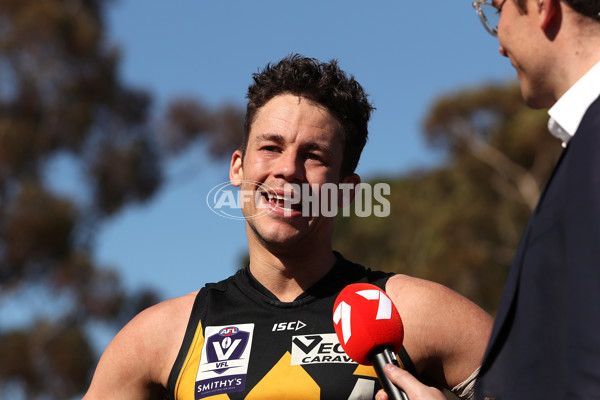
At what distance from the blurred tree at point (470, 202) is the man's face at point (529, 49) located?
63.5ft

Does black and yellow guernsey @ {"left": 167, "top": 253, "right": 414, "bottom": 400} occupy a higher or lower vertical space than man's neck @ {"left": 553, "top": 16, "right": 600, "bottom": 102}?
lower

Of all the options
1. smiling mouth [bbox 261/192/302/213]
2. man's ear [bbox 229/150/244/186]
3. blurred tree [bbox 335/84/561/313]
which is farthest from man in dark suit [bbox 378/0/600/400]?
blurred tree [bbox 335/84/561/313]

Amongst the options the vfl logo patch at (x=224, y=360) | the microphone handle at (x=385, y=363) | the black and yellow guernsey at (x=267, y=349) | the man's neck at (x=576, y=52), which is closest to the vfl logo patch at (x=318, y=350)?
the black and yellow guernsey at (x=267, y=349)

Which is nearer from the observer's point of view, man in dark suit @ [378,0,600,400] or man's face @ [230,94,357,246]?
man in dark suit @ [378,0,600,400]

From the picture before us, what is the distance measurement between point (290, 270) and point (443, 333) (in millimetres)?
765

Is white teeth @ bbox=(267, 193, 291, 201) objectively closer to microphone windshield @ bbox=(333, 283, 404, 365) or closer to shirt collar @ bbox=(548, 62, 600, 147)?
microphone windshield @ bbox=(333, 283, 404, 365)

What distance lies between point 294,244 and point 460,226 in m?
20.1

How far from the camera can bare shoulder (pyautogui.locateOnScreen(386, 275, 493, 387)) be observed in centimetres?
338

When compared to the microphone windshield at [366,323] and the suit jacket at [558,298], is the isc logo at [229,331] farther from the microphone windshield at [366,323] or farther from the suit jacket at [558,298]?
the suit jacket at [558,298]

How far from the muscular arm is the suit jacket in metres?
1.86

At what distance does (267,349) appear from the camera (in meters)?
3.51

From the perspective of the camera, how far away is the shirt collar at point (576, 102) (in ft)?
6.84

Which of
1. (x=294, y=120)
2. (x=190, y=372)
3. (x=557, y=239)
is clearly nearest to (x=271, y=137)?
(x=294, y=120)

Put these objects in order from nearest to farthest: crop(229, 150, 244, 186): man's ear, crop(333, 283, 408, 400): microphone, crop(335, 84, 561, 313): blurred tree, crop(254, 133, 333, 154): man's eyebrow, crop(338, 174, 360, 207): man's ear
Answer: crop(333, 283, 408, 400): microphone, crop(254, 133, 333, 154): man's eyebrow, crop(338, 174, 360, 207): man's ear, crop(229, 150, 244, 186): man's ear, crop(335, 84, 561, 313): blurred tree
